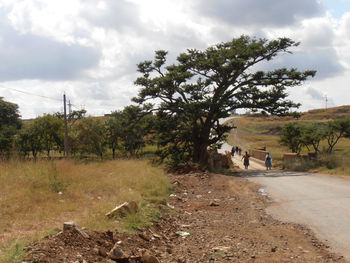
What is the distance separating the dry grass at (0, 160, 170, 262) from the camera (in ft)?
22.8

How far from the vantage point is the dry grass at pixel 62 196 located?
22.8 ft

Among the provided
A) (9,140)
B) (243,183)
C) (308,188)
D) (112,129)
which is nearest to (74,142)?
(112,129)

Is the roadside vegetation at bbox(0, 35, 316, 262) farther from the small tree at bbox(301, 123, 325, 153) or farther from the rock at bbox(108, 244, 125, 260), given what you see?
the small tree at bbox(301, 123, 325, 153)

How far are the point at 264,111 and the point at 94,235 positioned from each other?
23860mm

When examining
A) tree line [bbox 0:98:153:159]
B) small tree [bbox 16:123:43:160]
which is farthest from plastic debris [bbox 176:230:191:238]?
small tree [bbox 16:123:43:160]

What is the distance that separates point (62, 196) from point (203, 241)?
4468 millimetres

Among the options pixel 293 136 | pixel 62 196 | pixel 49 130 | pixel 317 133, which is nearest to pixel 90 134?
pixel 49 130

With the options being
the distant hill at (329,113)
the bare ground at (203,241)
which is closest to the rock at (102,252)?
the bare ground at (203,241)

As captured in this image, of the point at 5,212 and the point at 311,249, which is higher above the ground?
the point at 5,212

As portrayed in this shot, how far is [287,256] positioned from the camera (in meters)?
6.05

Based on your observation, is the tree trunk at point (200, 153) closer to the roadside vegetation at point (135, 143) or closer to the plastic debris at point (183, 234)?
the roadside vegetation at point (135, 143)

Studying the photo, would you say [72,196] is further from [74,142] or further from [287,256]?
[74,142]

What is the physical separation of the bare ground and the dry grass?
27.1 inches

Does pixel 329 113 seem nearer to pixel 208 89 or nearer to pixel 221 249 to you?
pixel 208 89
